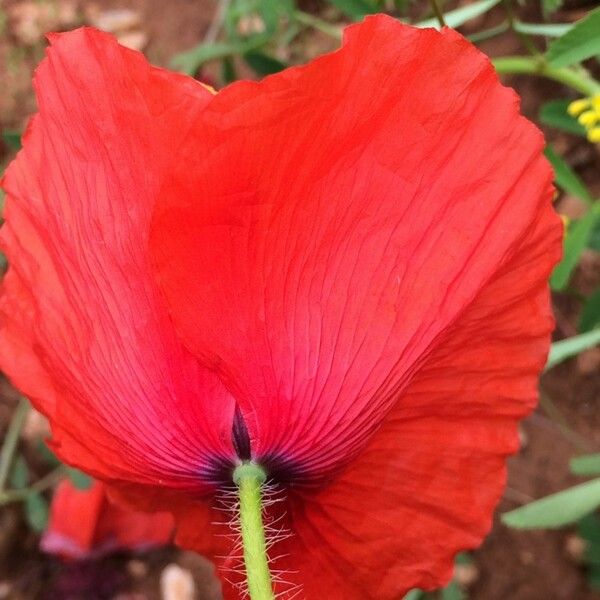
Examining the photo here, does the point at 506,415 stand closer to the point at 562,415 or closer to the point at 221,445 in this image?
the point at 221,445

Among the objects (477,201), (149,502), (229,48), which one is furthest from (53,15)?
(477,201)

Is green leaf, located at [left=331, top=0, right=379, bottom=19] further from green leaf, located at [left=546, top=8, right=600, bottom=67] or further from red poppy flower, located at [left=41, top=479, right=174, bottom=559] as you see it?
red poppy flower, located at [left=41, top=479, right=174, bottom=559]

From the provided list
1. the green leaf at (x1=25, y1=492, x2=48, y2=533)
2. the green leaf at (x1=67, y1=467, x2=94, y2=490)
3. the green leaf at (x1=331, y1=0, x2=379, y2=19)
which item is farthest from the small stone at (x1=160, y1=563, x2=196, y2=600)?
the green leaf at (x1=331, y1=0, x2=379, y2=19)

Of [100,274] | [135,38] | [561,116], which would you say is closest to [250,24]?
[135,38]

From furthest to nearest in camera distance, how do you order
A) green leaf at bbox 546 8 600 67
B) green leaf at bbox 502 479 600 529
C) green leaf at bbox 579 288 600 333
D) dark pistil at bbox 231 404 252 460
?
green leaf at bbox 579 288 600 333 < green leaf at bbox 502 479 600 529 < green leaf at bbox 546 8 600 67 < dark pistil at bbox 231 404 252 460

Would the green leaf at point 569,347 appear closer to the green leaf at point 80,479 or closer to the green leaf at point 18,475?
the green leaf at point 80,479

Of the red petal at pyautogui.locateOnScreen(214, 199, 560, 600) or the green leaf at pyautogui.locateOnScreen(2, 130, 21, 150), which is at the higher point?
the green leaf at pyautogui.locateOnScreen(2, 130, 21, 150)
